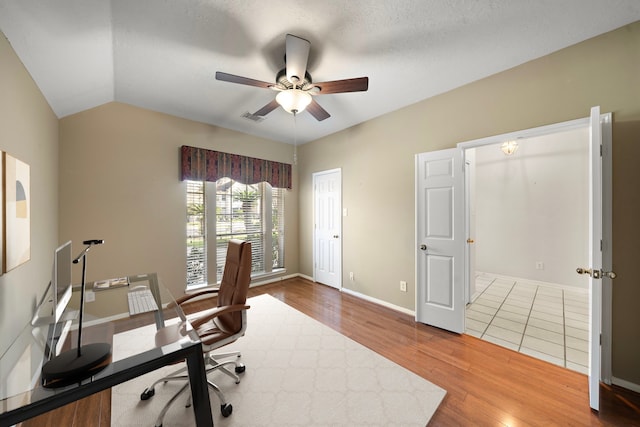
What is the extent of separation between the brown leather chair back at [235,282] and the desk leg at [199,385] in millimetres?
604

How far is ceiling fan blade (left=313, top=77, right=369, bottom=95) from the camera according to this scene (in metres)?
1.89

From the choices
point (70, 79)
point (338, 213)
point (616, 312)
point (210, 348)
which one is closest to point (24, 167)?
point (70, 79)

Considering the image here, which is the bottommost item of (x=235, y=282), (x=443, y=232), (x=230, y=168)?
(x=235, y=282)

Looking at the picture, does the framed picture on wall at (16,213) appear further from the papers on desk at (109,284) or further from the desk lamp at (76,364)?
the desk lamp at (76,364)

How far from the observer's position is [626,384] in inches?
70.3

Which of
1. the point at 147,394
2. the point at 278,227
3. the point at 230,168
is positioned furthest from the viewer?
the point at 278,227

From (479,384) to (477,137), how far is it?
7.48 feet

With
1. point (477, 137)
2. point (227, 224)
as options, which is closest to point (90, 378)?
point (227, 224)

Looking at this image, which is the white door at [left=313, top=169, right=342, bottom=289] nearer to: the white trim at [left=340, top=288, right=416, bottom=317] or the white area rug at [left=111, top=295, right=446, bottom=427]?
the white trim at [left=340, top=288, right=416, bottom=317]

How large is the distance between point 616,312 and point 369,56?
2.86 m

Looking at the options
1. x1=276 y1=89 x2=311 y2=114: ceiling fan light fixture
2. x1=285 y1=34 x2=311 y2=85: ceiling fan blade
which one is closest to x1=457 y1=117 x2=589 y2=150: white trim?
x1=276 y1=89 x2=311 y2=114: ceiling fan light fixture

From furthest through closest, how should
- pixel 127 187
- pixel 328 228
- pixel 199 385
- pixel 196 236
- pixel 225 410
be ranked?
1. pixel 328 228
2. pixel 196 236
3. pixel 127 187
4. pixel 225 410
5. pixel 199 385

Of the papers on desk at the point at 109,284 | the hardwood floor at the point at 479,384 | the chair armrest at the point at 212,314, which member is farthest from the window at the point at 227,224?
the hardwood floor at the point at 479,384

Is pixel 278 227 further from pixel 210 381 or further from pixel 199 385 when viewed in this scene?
pixel 199 385
